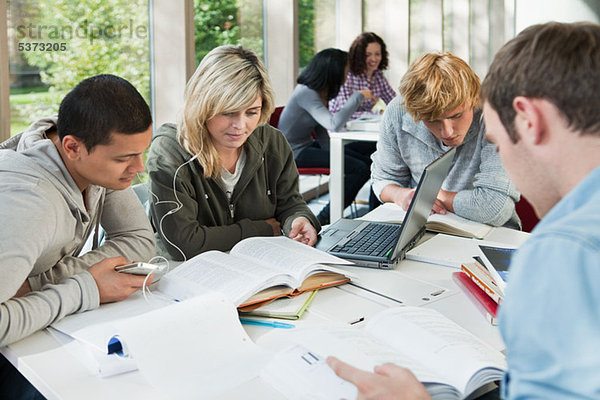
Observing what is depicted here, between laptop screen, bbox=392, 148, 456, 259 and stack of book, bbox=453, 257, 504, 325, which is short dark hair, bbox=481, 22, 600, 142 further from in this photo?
laptop screen, bbox=392, 148, 456, 259

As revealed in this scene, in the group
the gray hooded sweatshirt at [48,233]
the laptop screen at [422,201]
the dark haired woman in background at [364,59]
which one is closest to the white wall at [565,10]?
the dark haired woman in background at [364,59]

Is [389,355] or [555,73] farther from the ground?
[555,73]

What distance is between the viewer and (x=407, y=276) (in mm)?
1684

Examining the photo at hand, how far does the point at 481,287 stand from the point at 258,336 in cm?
53

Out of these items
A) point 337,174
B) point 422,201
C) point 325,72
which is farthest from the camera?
point 325,72

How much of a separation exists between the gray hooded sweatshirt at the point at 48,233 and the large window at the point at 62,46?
144cm

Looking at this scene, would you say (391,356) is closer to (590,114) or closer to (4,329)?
(590,114)

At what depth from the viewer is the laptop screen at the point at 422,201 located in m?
1.68

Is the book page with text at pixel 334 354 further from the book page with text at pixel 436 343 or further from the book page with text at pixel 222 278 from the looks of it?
the book page with text at pixel 222 278

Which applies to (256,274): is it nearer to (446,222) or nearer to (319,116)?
(446,222)

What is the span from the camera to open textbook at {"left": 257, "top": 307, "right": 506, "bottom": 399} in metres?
1.06

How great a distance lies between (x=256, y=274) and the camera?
1.51m

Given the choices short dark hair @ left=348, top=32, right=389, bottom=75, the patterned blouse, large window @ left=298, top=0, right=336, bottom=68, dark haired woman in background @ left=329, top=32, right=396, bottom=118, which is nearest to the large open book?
the patterned blouse

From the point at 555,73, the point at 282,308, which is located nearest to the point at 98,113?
the point at 282,308
